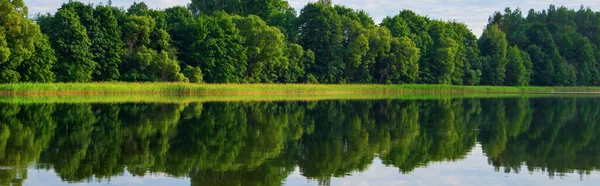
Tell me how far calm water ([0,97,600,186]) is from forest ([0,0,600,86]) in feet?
118

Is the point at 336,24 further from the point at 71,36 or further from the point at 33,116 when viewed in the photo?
the point at 33,116

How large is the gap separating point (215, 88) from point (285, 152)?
53286 mm

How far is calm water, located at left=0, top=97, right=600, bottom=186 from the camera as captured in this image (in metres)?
13.1

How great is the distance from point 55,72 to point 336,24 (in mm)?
40423

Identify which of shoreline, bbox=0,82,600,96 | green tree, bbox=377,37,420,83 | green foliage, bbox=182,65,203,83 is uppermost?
green tree, bbox=377,37,420,83

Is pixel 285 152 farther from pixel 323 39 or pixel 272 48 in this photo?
pixel 323 39

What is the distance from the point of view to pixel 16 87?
5469 centimetres

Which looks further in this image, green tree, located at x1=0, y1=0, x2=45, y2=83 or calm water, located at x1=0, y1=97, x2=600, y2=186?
green tree, located at x1=0, y1=0, x2=45, y2=83

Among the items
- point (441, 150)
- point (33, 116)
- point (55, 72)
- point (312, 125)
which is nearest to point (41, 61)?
point (55, 72)

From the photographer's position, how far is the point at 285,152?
662 inches

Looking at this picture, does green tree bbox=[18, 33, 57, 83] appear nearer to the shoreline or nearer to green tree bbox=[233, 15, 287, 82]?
the shoreline

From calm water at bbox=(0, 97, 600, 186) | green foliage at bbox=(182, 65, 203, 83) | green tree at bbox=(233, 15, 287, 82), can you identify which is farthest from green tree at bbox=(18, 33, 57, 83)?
calm water at bbox=(0, 97, 600, 186)

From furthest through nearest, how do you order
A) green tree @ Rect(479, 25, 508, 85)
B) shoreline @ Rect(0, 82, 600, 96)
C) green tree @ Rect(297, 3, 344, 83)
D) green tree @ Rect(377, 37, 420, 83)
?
green tree @ Rect(479, 25, 508, 85) < green tree @ Rect(377, 37, 420, 83) < green tree @ Rect(297, 3, 344, 83) < shoreline @ Rect(0, 82, 600, 96)

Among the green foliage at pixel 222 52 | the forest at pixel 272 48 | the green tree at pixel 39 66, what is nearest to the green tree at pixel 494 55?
the forest at pixel 272 48
